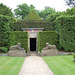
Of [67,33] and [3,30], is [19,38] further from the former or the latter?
[67,33]

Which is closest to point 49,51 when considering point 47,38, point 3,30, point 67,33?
point 47,38

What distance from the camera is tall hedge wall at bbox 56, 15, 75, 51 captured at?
58.9ft

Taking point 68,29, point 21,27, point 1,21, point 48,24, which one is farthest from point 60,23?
point 1,21

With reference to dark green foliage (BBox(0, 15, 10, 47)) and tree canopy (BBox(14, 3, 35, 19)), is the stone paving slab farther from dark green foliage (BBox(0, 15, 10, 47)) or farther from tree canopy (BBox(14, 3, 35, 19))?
tree canopy (BBox(14, 3, 35, 19))

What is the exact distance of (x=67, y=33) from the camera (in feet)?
59.8

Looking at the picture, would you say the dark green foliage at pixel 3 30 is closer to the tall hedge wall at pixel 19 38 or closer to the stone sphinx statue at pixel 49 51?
the tall hedge wall at pixel 19 38

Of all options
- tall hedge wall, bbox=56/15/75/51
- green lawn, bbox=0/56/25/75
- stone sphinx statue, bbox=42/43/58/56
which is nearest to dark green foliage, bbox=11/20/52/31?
tall hedge wall, bbox=56/15/75/51

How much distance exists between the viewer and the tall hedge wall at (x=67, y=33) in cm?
1796

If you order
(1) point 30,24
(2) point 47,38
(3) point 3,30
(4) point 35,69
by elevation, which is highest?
(1) point 30,24

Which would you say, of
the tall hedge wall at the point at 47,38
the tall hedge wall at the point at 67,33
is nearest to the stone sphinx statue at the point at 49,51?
the tall hedge wall at the point at 47,38

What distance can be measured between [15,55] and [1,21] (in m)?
6.57

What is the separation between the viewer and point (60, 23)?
18688mm

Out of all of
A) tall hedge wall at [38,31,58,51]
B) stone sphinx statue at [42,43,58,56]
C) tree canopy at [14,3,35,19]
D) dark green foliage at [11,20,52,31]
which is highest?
tree canopy at [14,3,35,19]

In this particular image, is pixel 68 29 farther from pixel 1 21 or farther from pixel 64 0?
pixel 64 0
